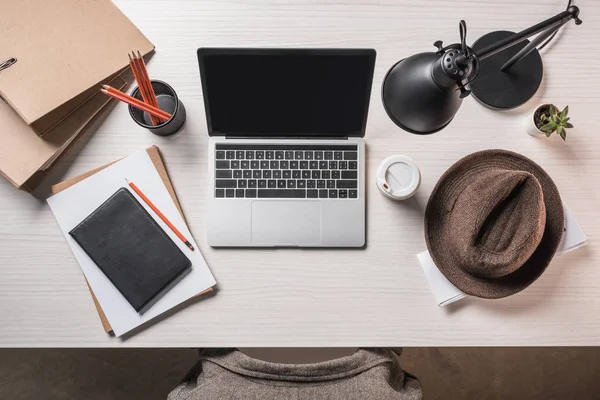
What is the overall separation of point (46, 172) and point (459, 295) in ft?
2.90

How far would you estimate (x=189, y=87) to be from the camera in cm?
96

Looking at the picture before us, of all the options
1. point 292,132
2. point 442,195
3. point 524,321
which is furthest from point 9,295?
point 524,321

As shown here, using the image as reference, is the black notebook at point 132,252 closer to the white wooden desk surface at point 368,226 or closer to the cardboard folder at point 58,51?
the white wooden desk surface at point 368,226

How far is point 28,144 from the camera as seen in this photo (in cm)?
89

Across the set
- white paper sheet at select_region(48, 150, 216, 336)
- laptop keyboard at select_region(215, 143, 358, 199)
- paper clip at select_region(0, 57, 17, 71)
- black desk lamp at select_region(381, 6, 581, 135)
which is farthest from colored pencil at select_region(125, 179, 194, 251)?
black desk lamp at select_region(381, 6, 581, 135)

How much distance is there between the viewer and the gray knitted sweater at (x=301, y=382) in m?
0.81

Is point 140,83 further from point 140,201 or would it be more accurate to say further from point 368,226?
point 368,226

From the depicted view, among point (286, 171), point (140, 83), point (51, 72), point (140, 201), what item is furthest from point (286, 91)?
point (51, 72)

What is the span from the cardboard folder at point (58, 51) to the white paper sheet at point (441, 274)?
2.47 feet

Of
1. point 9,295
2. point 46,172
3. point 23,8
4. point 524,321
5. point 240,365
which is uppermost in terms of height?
point 23,8

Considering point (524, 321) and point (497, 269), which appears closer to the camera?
point (497, 269)

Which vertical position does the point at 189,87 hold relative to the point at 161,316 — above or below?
above

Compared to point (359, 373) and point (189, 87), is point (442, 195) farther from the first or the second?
point (189, 87)

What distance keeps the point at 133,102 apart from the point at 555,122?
2.73ft
